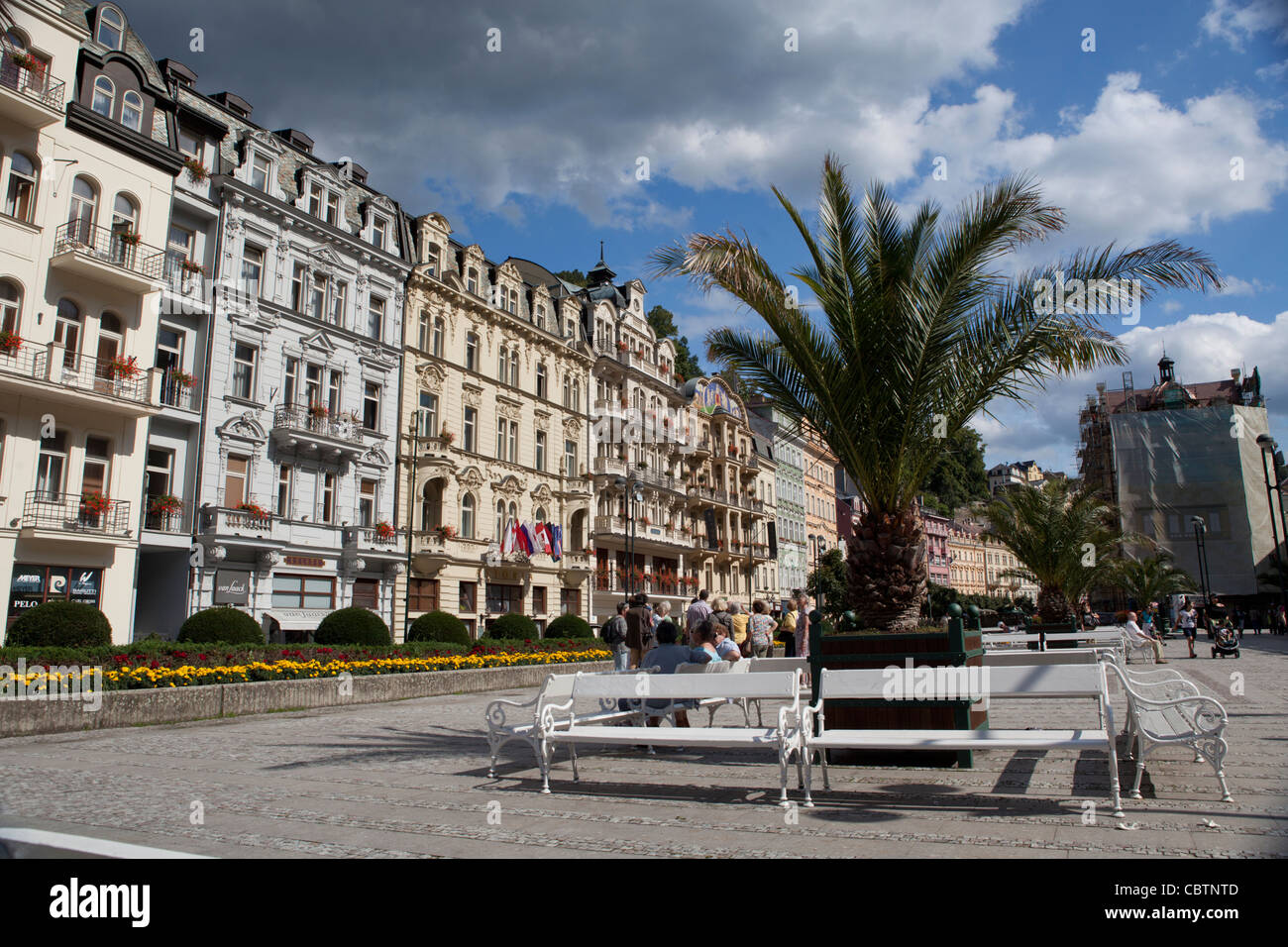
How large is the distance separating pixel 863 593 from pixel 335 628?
1856cm

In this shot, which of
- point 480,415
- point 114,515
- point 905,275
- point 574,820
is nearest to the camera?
point 574,820

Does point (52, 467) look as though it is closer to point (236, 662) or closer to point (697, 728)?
point (236, 662)

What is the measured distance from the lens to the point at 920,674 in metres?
7.92

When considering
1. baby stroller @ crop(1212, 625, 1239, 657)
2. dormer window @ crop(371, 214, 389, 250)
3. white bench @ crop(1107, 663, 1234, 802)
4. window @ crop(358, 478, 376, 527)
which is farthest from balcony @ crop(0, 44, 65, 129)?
baby stroller @ crop(1212, 625, 1239, 657)

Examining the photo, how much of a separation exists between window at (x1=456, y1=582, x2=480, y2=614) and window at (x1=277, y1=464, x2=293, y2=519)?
8.50m

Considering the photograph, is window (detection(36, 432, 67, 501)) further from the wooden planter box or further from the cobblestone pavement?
the wooden planter box

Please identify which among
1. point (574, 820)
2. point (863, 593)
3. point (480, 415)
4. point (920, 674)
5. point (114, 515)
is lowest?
point (574, 820)

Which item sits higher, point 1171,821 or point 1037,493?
point 1037,493

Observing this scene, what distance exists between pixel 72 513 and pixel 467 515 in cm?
1670

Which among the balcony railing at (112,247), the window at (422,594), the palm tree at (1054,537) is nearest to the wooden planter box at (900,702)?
the palm tree at (1054,537)
